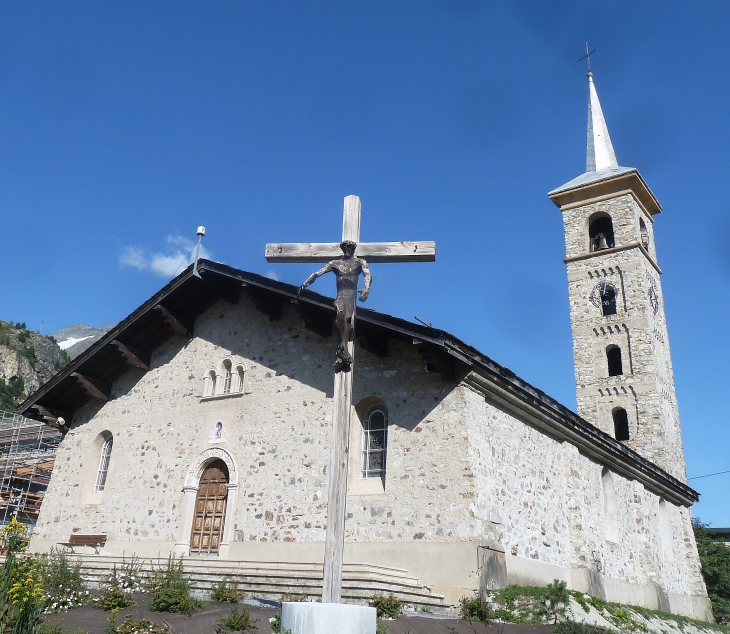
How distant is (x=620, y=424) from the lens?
27.8m

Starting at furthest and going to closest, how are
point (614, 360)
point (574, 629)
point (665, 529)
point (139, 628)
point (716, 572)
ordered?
point (614, 360)
point (716, 572)
point (665, 529)
point (574, 629)
point (139, 628)

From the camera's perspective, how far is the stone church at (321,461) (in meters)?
11.6

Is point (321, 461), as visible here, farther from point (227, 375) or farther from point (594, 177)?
point (594, 177)

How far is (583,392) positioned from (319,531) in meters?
18.4

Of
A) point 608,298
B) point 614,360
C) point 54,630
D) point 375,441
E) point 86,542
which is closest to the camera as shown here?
point 54,630

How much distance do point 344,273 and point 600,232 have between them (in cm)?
2511

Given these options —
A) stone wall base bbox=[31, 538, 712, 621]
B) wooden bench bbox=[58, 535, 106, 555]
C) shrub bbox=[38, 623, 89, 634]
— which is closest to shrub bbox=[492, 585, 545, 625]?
stone wall base bbox=[31, 538, 712, 621]

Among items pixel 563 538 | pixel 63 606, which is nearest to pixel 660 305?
pixel 563 538

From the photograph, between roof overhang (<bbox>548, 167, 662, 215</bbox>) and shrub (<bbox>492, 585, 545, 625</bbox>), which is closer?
shrub (<bbox>492, 585, 545, 625</bbox>)

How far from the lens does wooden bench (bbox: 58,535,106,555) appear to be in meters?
15.4

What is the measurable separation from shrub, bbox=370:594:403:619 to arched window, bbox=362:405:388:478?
3.27 meters

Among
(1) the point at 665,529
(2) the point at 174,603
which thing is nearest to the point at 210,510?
(2) the point at 174,603

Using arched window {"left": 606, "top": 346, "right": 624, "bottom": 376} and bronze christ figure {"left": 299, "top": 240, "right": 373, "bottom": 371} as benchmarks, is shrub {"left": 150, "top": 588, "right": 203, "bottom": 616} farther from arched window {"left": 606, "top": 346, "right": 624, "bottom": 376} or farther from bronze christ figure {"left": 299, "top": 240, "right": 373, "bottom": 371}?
arched window {"left": 606, "top": 346, "right": 624, "bottom": 376}

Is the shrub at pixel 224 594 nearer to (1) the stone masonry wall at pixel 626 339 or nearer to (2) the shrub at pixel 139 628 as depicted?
(2) the shrub at pixel 139 628
